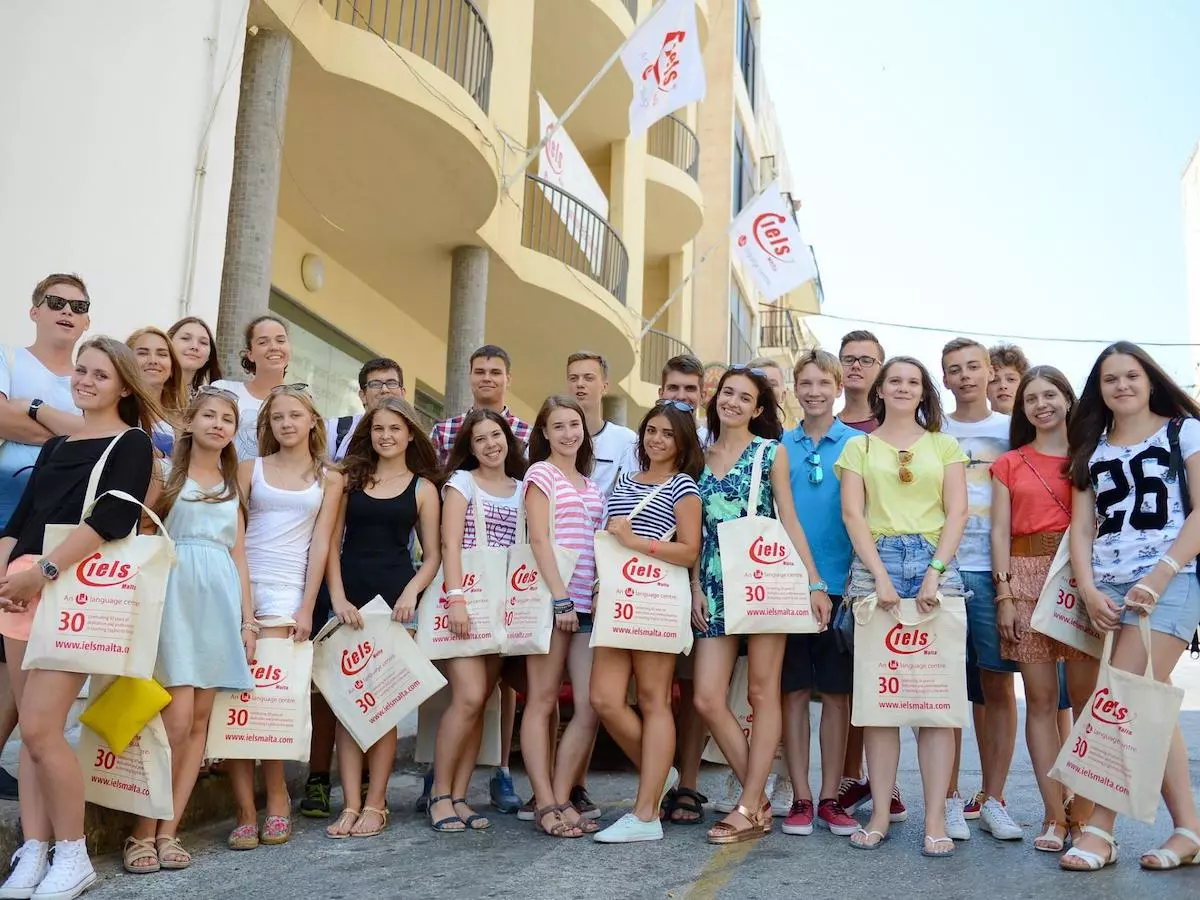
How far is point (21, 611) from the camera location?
4.00 metres

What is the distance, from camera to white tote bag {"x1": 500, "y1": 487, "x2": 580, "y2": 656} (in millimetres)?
5113

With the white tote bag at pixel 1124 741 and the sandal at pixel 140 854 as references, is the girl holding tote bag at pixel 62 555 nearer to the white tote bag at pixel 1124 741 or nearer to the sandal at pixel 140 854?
the sandal at pixel 140 854

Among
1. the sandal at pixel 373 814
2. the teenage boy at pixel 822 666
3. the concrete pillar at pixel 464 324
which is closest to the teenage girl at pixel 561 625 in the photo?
the sandal at pixel 373 814

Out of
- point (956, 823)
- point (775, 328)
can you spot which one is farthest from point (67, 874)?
point (775, 328)

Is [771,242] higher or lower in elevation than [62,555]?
higher

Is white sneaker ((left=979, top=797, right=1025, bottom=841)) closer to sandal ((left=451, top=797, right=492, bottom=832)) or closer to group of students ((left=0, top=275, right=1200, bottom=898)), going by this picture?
group of students ((left=0, top=275, right=1200, bottom=898))

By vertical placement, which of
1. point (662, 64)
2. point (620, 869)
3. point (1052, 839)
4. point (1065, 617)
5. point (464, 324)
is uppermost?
point (662, 64)

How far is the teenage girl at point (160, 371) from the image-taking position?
500 cm

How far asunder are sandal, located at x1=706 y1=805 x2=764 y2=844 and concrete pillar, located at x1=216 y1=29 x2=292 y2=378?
4.84m

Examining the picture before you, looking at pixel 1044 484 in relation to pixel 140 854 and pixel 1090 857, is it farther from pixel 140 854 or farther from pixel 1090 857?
pixel 140 854

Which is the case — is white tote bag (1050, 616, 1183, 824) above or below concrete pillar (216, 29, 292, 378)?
below

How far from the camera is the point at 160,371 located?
197 inches

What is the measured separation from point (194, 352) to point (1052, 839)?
14.8ft

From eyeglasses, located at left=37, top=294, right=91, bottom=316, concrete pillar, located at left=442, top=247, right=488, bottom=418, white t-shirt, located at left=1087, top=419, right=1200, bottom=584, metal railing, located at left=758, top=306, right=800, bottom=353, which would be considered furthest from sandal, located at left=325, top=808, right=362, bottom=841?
metal railing, located at left=758, top=306, right=800, bottom=353
